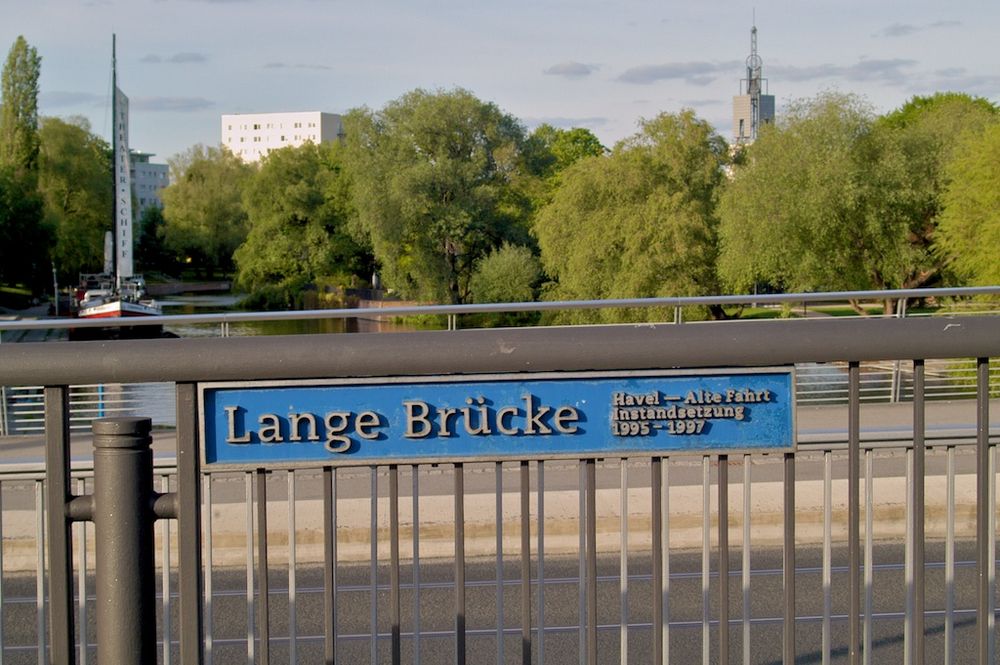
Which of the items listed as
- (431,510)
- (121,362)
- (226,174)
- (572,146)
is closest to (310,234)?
(572,146)

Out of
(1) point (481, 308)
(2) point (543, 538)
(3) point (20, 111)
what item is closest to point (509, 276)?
(3) point (20, 111)

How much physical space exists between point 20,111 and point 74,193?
217 inches

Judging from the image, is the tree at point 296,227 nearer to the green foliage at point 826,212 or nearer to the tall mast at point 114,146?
the tall mast at point 114,146

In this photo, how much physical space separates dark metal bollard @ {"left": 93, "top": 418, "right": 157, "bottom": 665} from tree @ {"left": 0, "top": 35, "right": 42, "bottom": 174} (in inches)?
2914

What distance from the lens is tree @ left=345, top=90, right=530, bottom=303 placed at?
2231 inches

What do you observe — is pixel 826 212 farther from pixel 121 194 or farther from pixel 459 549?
pixel 459 549

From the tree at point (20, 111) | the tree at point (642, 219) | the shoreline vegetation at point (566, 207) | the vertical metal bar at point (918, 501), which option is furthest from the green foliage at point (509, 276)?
the vertical metal bar at point (918, 501)

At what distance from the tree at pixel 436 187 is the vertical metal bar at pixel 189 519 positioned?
53.5m

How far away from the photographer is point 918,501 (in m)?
2.80

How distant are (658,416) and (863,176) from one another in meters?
42.7

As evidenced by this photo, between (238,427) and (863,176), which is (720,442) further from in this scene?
(863,176)

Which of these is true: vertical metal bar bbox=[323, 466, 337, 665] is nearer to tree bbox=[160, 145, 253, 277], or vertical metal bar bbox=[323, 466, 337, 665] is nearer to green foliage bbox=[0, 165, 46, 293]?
green foliage bbox=[0, 165, 46, 293]

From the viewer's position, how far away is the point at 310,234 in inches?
2717

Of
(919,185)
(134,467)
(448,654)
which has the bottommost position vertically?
(448,654)
